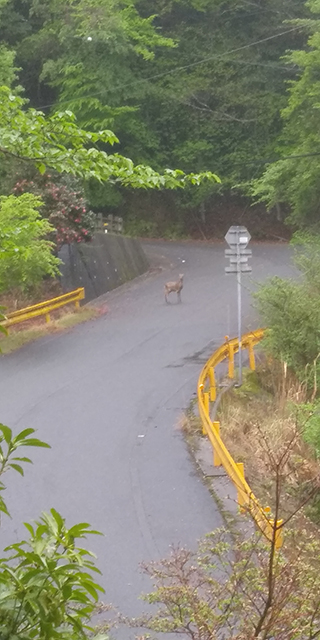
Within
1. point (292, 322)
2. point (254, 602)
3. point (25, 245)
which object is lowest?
point (292, 322)

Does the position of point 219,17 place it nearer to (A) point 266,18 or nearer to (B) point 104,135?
(A) point 266,18

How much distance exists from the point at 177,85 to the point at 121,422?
28.6 m

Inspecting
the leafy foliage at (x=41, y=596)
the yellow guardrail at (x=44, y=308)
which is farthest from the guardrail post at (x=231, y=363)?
the leafy foliage at (x=41, y=596)

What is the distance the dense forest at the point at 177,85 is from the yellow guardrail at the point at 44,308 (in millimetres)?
13087

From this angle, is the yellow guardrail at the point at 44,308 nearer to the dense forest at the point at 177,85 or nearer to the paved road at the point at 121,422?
the paved road at the point at 121,422

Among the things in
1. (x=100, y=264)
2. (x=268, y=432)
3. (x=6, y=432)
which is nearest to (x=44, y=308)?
(x=100, y=264)

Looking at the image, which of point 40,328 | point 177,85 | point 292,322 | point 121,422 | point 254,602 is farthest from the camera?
point 177,85

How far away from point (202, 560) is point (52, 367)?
41.9ft

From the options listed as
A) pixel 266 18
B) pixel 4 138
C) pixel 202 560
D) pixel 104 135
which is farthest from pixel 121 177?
pixel 266 18

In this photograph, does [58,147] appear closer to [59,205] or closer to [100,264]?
[59,205]

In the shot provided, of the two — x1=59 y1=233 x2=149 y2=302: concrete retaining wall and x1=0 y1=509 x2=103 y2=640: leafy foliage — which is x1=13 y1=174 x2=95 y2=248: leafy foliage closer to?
x1=59 y1=233 x2=149 y2=302: concrete retaining wall

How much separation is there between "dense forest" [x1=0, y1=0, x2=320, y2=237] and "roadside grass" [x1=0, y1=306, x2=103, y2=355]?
546 inches

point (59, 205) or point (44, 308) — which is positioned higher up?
point (59, 205)

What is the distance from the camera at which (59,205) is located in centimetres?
2298
